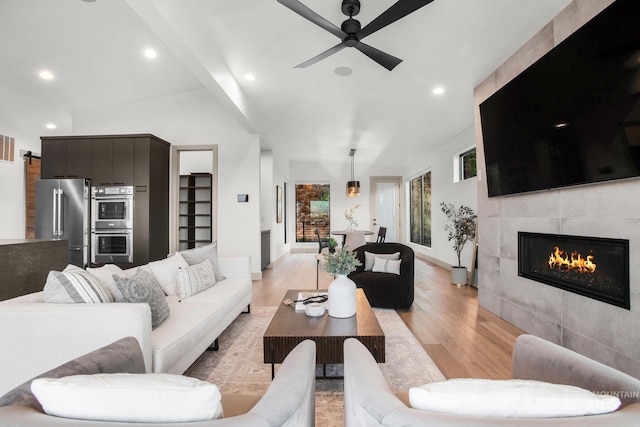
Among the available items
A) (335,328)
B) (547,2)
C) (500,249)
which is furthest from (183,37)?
(500,249)

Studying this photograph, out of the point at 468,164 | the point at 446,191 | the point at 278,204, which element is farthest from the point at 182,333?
the point at 278,204

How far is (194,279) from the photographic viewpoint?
299cm

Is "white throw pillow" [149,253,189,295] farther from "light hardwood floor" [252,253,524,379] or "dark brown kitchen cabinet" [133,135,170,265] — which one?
"dark brown kitchen cabinet" [133,135,170,265]

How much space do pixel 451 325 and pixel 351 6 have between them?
3.09m

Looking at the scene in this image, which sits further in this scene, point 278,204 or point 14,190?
point 278,204

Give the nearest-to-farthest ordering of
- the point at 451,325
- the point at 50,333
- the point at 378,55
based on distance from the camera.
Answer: the point at 50,333, the point at 378,55, the point at 451,325

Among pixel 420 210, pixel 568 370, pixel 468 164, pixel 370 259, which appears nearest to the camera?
pixel 568 370

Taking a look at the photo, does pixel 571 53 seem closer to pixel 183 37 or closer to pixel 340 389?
pixel 340 389

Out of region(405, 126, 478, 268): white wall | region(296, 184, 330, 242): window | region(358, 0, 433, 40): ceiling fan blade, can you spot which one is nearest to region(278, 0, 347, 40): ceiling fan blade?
region(358, 0, 433, 40): ceiling fan blade

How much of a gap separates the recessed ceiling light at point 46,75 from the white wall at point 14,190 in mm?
2525

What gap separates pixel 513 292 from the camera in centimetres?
340

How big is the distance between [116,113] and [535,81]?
6.12 meters

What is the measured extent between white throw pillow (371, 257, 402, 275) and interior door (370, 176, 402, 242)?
6.09 meters

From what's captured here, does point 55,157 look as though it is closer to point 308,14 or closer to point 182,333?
point 182,333
